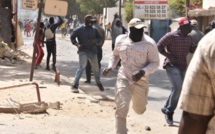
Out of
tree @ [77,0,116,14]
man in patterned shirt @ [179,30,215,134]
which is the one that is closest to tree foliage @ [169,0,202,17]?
tree @ [77,0,116,14]

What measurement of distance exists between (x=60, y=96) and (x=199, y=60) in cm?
747

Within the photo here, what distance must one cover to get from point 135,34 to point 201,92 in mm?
3723

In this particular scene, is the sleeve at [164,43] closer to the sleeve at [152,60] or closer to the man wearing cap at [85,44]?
the sleeve at [152,60]

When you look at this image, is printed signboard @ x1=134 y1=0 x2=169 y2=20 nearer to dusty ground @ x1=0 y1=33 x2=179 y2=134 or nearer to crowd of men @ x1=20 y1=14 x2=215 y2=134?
dusty ground @ x1=0 y1=33 x2=179 y2=134

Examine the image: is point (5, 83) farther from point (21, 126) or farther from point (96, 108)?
point (21, 126)

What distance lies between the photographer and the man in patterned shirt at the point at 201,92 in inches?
97.2

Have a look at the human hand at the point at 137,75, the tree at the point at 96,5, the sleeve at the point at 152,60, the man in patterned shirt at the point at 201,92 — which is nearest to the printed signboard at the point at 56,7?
the sleeve at the point at 152,60

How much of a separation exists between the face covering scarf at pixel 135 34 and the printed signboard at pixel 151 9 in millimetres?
24015

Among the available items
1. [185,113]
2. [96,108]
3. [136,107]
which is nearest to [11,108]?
[96,108]

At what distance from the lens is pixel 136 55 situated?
620 centimetres

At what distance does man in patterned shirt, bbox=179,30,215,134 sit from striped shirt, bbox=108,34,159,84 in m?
3.55

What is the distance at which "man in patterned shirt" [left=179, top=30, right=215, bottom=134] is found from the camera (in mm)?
2469

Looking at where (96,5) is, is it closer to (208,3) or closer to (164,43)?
(208,3)

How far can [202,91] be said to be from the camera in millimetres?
2502
